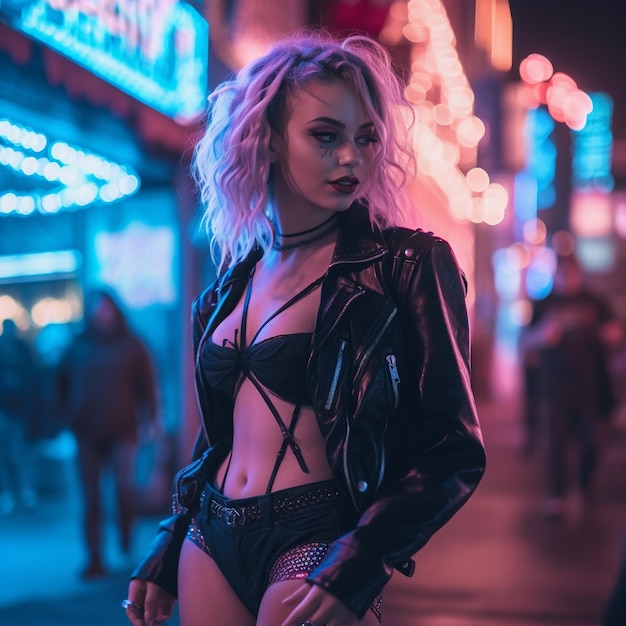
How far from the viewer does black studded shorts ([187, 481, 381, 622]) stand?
5.97 feet

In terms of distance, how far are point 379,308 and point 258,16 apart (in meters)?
8.21

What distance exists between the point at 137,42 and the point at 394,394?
5.34 m

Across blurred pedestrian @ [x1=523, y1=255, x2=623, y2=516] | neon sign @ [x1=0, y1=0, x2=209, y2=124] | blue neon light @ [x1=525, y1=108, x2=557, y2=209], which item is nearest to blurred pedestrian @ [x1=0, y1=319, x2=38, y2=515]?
neon sign @ [x1=0, y1=0, x2=209, y2=124]

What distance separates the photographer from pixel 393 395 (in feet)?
6.05

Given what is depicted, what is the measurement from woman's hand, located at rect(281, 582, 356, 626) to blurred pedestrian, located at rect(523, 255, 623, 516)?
625 centimetres

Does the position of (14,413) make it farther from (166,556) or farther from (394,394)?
(394,394)

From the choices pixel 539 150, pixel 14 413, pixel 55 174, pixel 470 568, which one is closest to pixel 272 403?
pixel 470 568

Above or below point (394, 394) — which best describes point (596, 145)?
above

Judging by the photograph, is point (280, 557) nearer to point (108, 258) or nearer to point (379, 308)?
point (379, 308)

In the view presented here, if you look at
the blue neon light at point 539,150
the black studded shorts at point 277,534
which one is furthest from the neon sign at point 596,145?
the black studded shorts at point 277,534

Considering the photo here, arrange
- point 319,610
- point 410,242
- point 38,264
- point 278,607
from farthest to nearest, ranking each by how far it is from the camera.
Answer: point 38,264 → point 410,242 → point 278,607 → point 319,610

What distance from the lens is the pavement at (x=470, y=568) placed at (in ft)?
16.7

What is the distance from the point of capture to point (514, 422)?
1417 centimetres

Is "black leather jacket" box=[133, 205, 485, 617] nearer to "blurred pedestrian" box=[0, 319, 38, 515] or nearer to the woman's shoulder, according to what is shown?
the woman's shoulder
